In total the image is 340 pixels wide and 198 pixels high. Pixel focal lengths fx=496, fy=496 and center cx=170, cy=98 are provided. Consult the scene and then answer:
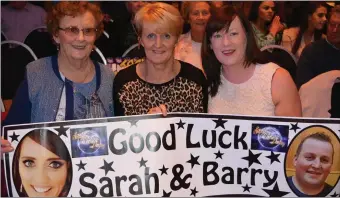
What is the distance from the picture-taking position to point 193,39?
231 centimetres

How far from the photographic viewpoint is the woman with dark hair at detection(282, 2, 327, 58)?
2400 millimetres

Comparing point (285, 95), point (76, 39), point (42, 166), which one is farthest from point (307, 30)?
point (42, 166)

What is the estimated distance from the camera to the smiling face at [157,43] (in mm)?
2211

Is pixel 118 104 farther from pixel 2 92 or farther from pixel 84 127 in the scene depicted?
pixel 2 92

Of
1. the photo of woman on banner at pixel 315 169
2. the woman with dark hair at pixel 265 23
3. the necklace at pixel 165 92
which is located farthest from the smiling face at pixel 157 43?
the photo of woman on banner at pixel 315 169

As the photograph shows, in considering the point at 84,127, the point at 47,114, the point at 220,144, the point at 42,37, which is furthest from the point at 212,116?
the point at 42,37

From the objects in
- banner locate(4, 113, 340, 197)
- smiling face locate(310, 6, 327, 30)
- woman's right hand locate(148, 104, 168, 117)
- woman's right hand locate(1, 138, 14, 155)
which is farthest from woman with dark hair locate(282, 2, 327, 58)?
woman's right hand locate(1, 138, 14, 155)

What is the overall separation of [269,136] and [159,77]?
1.86 feet

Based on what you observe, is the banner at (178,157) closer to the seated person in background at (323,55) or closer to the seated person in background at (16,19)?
the seated person in background at (323,55)

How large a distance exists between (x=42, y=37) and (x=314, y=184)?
4.75 ft

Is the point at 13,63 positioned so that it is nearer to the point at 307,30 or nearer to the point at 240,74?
the point at 240,74

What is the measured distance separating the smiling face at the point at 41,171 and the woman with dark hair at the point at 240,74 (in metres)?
0.74

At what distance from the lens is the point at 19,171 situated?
222cm

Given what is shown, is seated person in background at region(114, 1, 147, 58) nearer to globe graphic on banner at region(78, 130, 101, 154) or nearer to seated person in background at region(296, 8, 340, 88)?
globe graphic on banner at region(78, 130, 101, 154)
